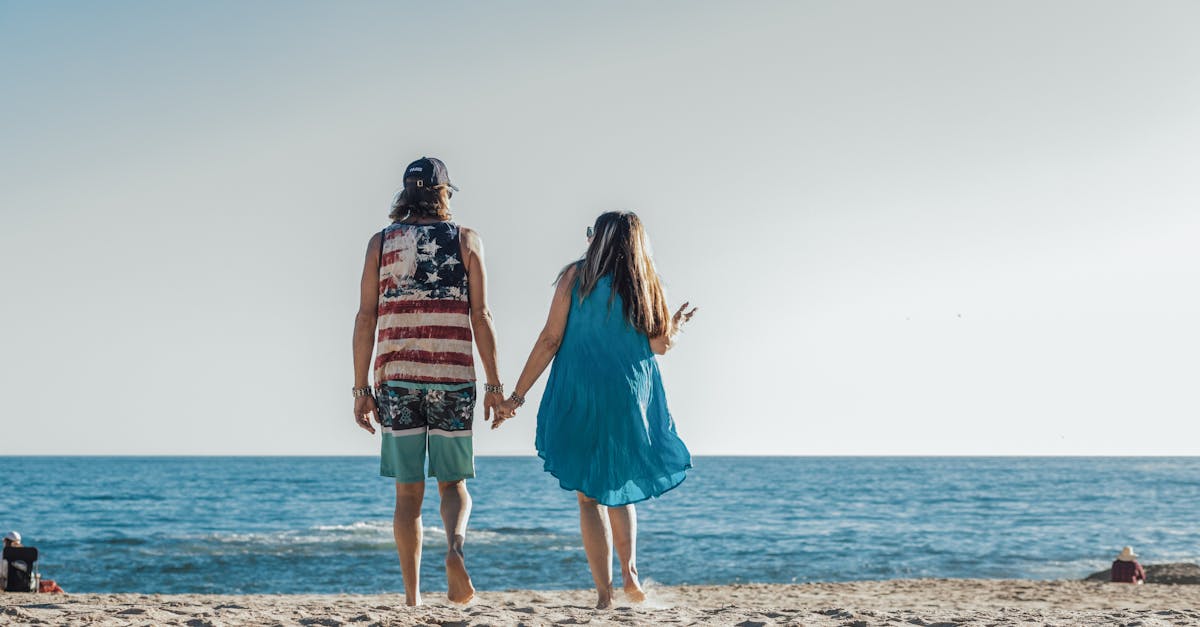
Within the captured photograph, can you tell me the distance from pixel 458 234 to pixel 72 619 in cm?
249

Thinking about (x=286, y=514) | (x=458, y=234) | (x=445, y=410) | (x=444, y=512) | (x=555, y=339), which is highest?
(x=458, y=234)

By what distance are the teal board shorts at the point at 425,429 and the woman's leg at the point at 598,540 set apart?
691mm

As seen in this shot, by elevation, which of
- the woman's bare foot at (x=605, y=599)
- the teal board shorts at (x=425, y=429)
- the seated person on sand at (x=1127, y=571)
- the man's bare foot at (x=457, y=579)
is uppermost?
the teal board shorts at (x=425, y=429)

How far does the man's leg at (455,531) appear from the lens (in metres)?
4.49

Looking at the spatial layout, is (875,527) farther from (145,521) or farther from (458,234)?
(458,234)

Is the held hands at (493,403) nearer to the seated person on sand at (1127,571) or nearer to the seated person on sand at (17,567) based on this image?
the seated person on sand at (17,567)

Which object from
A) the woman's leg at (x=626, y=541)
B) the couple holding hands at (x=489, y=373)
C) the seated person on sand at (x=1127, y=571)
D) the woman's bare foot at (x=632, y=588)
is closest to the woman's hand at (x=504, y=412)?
the couple holding hands at (x=489, y=373)

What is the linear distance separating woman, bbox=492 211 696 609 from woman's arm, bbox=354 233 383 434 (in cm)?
70

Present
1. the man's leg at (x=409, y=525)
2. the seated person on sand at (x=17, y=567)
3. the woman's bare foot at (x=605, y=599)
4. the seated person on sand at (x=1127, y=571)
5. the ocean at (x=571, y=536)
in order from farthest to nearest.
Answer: the ocean at (x=571, y=536), the seated person on sand at (x=1127, y=571), the seated person on sand at (x=17, y=567), the woman's bare foot at (x=605, y=599), the man's leg at (x=409, y=525)

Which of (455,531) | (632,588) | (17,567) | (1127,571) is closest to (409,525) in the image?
(455,531)

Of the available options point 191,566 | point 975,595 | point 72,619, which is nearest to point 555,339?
point 72,619

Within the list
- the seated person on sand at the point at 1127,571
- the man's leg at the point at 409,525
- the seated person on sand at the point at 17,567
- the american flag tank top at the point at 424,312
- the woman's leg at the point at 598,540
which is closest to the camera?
the american flag tank top at the point at 424,312

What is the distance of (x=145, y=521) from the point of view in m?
29.9

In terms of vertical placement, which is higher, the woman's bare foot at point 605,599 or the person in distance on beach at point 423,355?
the person in distance on beach at point 423,355
